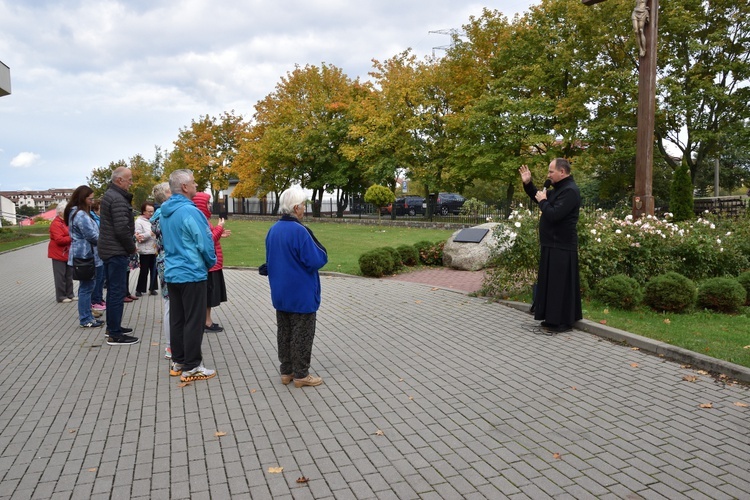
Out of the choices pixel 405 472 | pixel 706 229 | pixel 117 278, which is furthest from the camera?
pixel 706 229

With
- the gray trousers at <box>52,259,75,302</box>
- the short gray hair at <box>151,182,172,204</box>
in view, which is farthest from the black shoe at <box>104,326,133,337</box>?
the gray trousers at <box>52,259,75,302</box>

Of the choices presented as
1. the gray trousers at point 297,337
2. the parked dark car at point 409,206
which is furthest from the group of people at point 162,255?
the parked dark car at point 409,206

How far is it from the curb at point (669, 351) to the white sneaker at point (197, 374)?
4756mm

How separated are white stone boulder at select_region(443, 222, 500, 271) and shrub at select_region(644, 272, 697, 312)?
5.14 meters

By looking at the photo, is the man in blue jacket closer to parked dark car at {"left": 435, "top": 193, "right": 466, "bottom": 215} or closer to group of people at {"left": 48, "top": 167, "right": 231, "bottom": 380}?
group of people at {"left": 48, "top": 167, "right": 231, "bottom": 380}

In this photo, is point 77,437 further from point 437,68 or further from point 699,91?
point 437,68

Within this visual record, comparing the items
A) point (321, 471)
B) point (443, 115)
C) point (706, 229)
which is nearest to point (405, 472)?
point (321, 471)

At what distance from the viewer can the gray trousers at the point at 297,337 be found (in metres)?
5.20

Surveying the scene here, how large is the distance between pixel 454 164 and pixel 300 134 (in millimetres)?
14574

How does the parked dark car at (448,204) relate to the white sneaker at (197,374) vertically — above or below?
above

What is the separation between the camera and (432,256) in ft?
46.3

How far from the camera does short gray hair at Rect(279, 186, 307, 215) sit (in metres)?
5.10

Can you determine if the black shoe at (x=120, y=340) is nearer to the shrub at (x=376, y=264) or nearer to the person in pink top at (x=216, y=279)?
the person in pink top at (x=216, y=279)

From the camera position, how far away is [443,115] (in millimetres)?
32875
